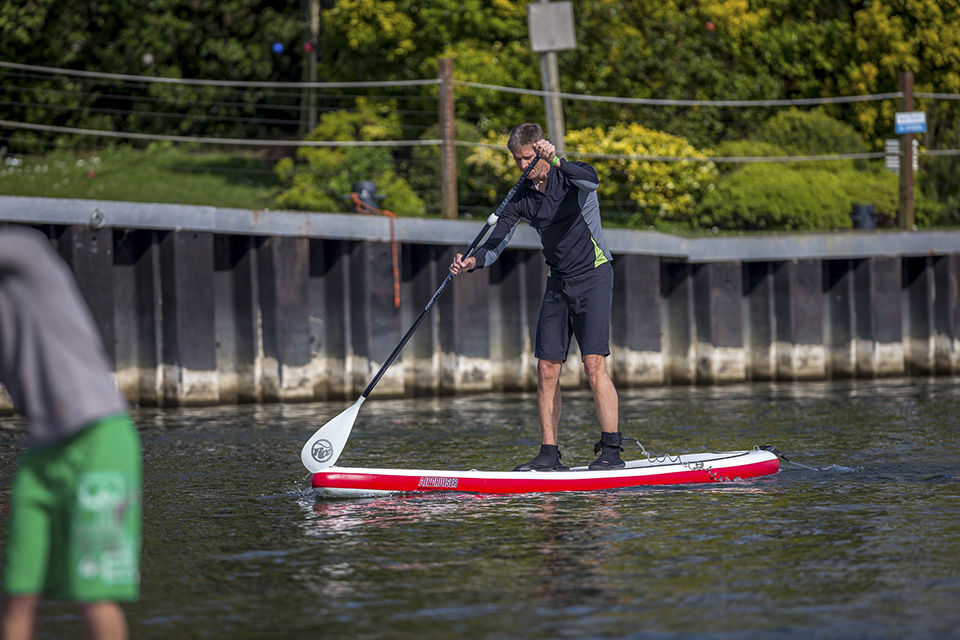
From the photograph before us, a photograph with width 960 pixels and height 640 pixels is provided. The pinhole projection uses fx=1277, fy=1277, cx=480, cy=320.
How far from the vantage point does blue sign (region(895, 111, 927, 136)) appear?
15583mm

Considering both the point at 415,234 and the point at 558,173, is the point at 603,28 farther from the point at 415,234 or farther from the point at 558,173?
the point at 558,173

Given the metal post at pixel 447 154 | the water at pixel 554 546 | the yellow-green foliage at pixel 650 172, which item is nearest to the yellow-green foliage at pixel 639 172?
the yellow-green foliage at pixel 650 172

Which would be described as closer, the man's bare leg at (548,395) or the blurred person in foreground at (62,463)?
the blurred person in foreground at (62,463)

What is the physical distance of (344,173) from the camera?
685 inches

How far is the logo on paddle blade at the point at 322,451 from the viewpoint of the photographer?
7.97 meters

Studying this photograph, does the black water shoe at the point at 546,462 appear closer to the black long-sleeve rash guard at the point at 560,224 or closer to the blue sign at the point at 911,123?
the black long-sleeve rash guard at the point at 560,224

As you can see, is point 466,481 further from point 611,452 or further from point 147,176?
point 147,176

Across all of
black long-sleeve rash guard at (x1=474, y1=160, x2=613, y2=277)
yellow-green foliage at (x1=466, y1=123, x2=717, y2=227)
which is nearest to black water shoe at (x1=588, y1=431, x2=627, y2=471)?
black long-sleeve rash guard at (x1=474, y1=160, x2=613, y2=277)

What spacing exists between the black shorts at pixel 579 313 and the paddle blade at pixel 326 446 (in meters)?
1.30

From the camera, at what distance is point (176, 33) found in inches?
955

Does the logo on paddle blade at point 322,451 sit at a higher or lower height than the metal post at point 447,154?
lower

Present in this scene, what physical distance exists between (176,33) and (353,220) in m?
12.3

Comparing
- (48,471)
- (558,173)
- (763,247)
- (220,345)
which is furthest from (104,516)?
(763,247)

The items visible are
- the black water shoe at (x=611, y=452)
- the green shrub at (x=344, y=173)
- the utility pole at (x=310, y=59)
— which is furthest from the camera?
the utility pole at (x=310, y=59)
